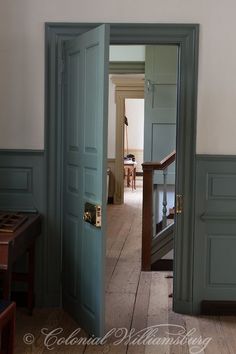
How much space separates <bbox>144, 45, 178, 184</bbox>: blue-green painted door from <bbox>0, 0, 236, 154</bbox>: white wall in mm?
3770

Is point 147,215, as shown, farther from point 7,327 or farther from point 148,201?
point 7,327

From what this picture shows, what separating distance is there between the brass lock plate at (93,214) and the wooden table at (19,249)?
43cm

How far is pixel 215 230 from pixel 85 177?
110cm

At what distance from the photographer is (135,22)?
11.6ft

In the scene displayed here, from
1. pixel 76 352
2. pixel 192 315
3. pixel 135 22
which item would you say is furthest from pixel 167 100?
pixel 76 352

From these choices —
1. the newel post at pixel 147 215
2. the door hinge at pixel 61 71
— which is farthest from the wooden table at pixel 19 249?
the newel post at pixel 147 215

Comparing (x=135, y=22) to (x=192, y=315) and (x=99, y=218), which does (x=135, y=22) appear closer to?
(x=99, y=218)

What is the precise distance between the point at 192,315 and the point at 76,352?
1046mm

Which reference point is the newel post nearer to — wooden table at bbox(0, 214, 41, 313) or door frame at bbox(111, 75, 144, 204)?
wooden table at bbox(0, 214, 41, 313)

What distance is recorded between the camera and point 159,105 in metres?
7.40

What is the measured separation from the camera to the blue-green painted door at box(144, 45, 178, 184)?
736 cm

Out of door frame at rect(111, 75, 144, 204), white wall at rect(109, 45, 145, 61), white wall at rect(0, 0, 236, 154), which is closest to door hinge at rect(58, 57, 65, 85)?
white wall at rect(0, 0, 236, 154)

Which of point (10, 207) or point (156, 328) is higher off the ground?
point (10, 207)

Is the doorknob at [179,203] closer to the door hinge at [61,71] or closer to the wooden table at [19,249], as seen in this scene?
the wooden table at [19,249]
